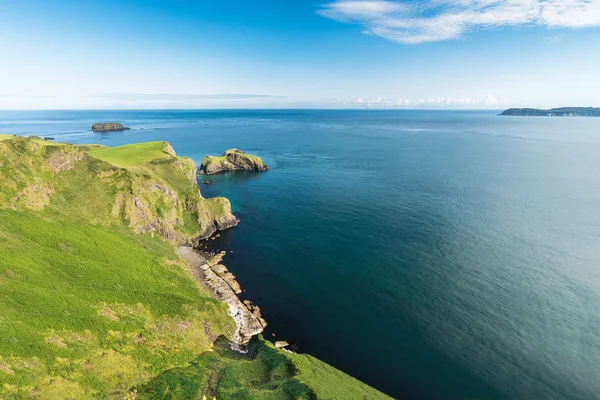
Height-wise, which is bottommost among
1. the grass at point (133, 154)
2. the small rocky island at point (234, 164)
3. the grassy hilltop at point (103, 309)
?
the grassy hilltop at point (103, 309)

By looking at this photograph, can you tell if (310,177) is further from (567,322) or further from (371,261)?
(567,322)

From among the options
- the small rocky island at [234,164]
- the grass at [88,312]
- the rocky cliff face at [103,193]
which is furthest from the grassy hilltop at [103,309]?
the small rocky island at [234,164]

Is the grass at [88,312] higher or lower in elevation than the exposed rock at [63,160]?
lower

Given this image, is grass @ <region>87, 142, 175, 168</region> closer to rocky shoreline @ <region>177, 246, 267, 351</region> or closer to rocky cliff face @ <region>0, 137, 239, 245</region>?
rocky cliff face @ <region>0, 137, 239, 245</region>

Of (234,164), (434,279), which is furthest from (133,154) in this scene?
(434,279)

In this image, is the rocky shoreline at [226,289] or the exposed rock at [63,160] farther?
the exposed rock at [63,160]

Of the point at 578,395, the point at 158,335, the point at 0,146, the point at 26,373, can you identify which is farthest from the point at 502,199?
the point at 0,146

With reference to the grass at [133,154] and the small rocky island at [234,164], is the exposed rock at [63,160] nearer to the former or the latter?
the grass at [133,154]
